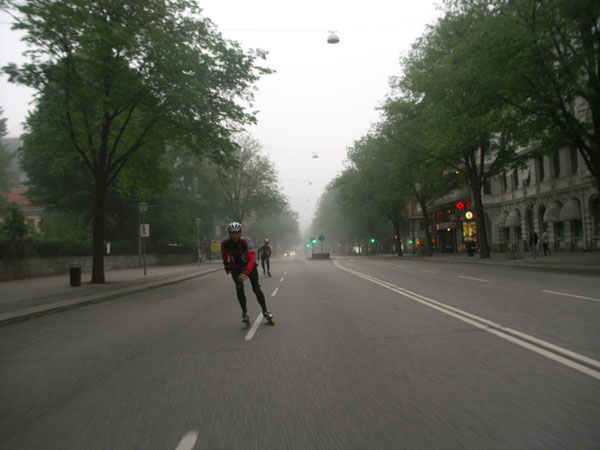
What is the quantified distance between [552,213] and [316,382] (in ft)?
115

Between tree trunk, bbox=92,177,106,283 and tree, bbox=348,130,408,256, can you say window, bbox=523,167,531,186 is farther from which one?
tree trunk, bbox=92,177,106,283

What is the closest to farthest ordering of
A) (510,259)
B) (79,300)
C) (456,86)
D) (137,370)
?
(137,370)
(79,300)
(456,86)
(510,259)

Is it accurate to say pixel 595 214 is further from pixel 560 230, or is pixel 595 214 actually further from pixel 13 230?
pixel 13 230

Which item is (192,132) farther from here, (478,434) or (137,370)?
(478,434)

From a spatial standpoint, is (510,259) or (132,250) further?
(132,250)

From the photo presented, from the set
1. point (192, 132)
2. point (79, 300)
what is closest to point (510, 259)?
point (192, 132)

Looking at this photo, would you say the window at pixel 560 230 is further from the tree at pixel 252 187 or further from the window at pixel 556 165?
the tree at pixel 252 187

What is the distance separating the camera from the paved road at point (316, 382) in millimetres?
3148

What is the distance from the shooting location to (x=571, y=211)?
31.2 meters

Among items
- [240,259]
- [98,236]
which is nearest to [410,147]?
[98,236]

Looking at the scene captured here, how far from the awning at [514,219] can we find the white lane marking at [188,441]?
1643 inches

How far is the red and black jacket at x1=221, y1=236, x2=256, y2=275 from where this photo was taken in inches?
294

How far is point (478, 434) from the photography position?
3072mm

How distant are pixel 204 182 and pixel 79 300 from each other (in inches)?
1330
